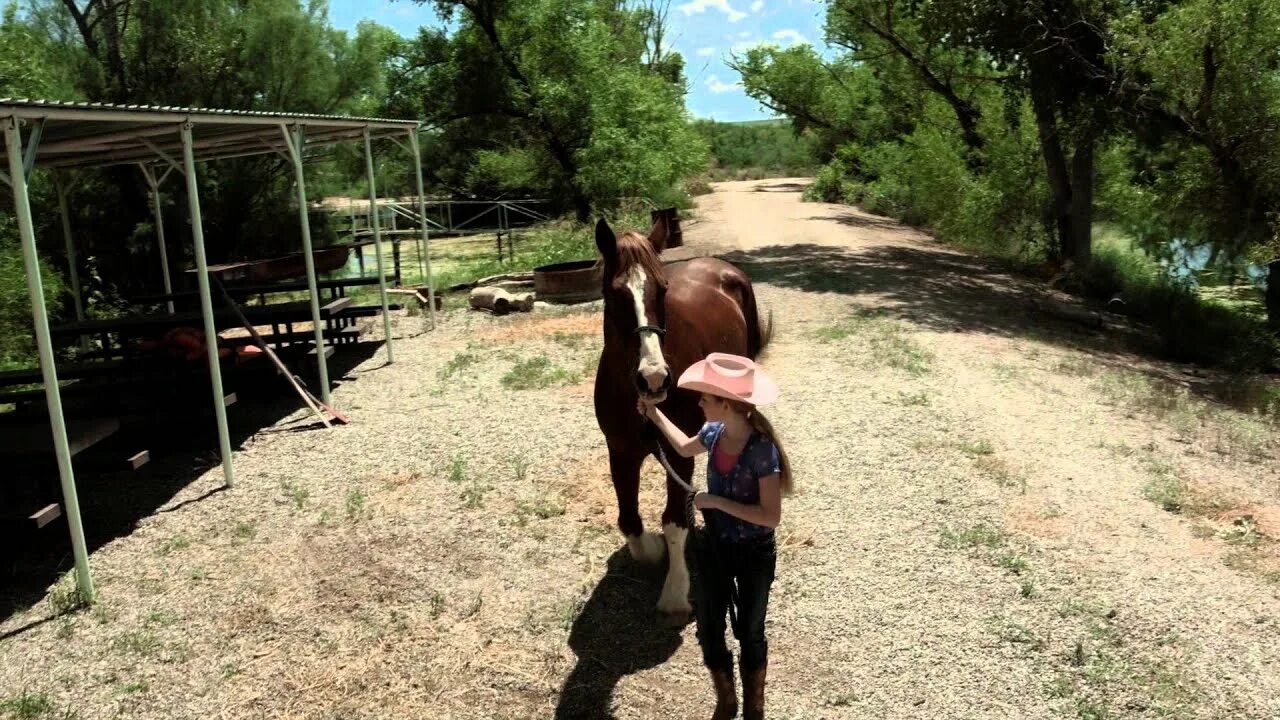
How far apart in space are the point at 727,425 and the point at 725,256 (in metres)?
16.4

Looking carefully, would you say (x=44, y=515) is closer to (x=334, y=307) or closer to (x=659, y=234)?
(x=659, y=234)

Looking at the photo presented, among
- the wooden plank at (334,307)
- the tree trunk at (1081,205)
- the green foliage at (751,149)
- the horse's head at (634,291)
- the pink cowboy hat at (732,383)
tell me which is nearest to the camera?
the pink cowboy hat at (732,383)

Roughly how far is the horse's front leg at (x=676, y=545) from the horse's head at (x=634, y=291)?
78 cm

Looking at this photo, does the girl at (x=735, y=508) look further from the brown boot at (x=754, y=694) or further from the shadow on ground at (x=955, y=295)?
the shadow on ground at (x=955, y=295)

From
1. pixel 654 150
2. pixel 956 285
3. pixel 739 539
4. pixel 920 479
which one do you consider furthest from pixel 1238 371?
pixel 654 150

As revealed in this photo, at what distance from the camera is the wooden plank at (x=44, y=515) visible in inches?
182

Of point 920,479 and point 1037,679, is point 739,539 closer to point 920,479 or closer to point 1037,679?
point 1037,679

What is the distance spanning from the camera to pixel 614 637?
4.14 metres

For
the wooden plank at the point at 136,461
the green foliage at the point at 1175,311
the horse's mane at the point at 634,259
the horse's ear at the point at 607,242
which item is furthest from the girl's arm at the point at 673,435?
the green foliage at the point at 1175,311

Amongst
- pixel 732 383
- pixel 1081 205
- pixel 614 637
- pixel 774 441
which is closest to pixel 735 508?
pixel 774 441

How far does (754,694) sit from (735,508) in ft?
2.59

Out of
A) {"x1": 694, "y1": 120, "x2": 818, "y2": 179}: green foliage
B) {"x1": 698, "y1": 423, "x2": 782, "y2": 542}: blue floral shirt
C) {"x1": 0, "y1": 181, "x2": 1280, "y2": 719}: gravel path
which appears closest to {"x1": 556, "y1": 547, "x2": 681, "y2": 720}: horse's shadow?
{"x1": 0, "y1": 181, "x2": 1280, "y2": 719}: gravel path

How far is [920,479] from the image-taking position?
6.02 metres

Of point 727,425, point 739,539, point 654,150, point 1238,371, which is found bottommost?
point 1238,371
